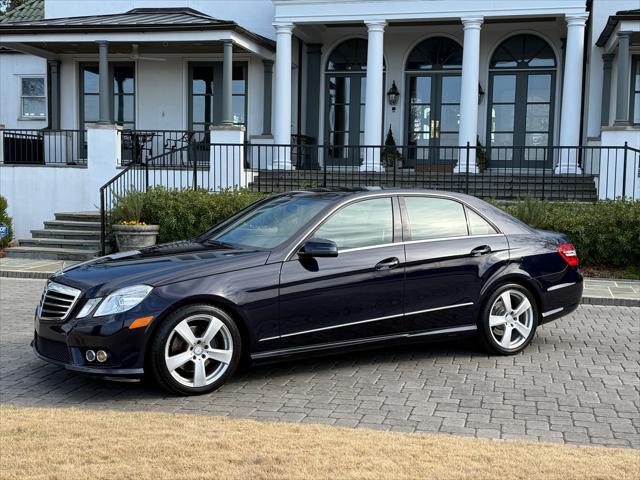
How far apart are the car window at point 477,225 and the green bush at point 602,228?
21.8 ft

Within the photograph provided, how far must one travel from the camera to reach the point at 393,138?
21406 millimetres

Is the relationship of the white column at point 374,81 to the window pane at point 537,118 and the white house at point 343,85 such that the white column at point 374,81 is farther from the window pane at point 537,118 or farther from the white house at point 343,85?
the window pane at point 537,118

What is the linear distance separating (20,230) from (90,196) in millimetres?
2147

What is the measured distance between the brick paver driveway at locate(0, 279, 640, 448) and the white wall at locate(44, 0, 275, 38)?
15.6 m

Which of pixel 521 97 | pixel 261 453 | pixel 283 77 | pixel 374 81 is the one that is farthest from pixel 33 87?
pixel 261 453

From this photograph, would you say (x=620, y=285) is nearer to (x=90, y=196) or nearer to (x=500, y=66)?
(x=500, y=66)

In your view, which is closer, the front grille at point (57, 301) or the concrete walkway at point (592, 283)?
the front grille at point (57, 301)

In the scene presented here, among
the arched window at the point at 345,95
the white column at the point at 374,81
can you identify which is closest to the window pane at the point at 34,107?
the arched window at the point at 345,95

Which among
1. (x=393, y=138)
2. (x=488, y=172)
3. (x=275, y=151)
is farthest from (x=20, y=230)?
(x=488, y=172)

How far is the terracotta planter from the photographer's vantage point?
45.3 ft

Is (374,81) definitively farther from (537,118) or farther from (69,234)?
(69,234)

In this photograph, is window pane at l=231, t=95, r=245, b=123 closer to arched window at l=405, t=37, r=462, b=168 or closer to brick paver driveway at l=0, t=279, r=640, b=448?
arched window at l=405, t=37, r=462, b=168

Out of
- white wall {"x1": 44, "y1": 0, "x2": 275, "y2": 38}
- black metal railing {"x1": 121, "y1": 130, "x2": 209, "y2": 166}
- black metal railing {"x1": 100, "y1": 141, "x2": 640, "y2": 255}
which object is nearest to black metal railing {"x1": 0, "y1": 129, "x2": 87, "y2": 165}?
black metal railing {"x1": 121, "y1": 130, "x2": 209, "y2": 166}

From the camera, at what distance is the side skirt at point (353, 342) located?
5.98m
